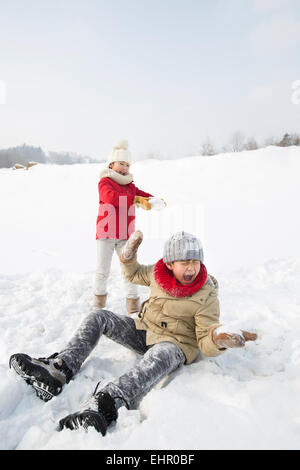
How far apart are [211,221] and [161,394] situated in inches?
290

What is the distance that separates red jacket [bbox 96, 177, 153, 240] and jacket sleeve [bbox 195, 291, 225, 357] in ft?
4.98

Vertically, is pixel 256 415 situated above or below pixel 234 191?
below

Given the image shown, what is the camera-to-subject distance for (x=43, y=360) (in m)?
2.08

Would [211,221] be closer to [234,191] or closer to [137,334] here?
[234,191]

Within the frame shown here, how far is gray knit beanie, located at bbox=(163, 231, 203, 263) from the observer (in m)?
2.27

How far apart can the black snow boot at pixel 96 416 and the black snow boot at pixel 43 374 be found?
280mm

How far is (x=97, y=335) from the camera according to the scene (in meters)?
2.29

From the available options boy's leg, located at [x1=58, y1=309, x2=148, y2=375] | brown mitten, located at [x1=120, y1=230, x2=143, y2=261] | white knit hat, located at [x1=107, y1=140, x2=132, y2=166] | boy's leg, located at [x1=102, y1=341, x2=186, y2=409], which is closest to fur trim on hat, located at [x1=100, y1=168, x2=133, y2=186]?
white knit hat, located at [x1=107, y1=140, x2=132, y2=166]

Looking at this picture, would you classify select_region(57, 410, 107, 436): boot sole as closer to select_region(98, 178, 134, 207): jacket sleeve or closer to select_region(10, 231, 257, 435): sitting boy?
select_region(10, 231, 257, 435): sitting boy

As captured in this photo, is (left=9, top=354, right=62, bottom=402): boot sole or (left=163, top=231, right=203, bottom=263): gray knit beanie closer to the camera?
(left=9, top=354, right=62, bottom=402): boot sole

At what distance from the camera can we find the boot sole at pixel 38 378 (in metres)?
1.93

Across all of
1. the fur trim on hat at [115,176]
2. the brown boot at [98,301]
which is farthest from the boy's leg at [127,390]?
the fur trim on hat at [115,176]

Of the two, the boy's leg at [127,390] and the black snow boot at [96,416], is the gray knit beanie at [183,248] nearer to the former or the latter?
the boy's leg at [127,390]
